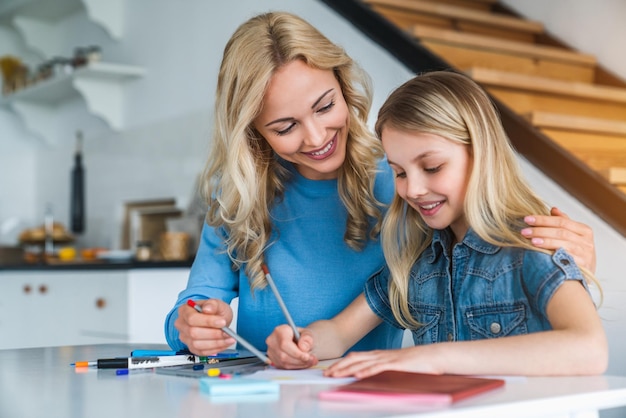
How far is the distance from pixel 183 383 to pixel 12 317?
10.9ft

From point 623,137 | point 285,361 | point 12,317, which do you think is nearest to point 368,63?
point 623,137

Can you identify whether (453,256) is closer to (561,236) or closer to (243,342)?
(561,236)

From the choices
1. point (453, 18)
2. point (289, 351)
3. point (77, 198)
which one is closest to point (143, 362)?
point (289, 351)

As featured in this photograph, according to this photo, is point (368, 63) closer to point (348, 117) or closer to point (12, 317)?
point (348, 117)

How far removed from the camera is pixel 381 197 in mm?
1807

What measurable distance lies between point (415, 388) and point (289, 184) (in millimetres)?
967

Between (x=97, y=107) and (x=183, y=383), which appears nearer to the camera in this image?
(x=183, y=383)

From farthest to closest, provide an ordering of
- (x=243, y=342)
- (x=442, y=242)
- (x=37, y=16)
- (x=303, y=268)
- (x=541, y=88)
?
(x=37, y=16), (x=541, y=88), (x=303, y=268), (x=442, y=242), (x=243, y=342)

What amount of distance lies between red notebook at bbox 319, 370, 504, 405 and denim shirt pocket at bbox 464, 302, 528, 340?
31 centimetres

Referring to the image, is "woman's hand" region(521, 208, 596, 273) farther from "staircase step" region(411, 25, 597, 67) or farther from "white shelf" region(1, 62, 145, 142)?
"white shelf" region(1, 62, 145, 142)

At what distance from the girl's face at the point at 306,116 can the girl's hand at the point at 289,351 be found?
18.5 inches

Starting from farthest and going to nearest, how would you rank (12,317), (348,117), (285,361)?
(12,317)
(348,117)
(285,361)

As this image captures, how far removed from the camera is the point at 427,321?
1.49m

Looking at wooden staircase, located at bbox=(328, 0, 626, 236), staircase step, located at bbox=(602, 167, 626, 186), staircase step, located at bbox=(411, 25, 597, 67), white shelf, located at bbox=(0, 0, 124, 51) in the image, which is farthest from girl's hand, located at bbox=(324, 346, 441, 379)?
white shelf, located at bbox=(0, 0, 124, 51)
